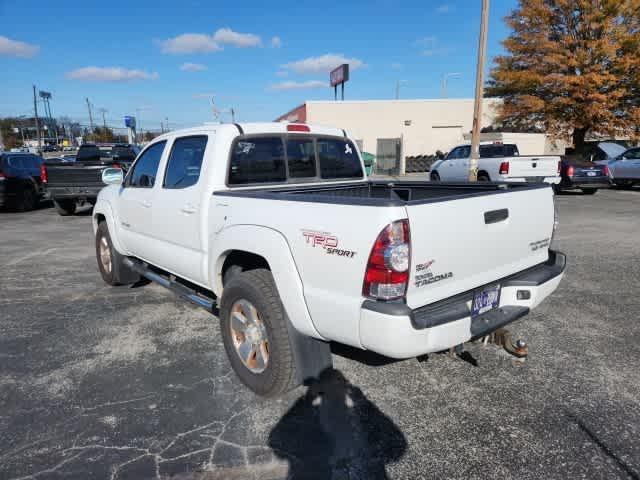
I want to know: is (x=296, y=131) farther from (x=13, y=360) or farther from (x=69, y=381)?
(x=13, y=360)

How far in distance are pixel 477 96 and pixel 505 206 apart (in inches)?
446

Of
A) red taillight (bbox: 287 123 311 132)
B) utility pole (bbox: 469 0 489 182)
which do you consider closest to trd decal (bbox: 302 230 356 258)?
red taillight (bbox: 287 123 311 132)

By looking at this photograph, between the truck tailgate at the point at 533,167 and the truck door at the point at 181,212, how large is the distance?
1144 cm

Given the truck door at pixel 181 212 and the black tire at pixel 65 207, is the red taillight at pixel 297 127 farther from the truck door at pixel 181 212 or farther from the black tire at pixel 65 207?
the black tire at pixel 65 207

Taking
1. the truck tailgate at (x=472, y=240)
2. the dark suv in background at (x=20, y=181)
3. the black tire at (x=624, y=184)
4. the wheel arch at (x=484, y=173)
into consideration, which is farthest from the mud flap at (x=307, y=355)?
the black tire at (x=624, y=184)

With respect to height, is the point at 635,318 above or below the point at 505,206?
below

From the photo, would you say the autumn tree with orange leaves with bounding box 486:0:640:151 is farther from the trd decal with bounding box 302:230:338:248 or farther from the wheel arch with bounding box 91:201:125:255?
the trd decal with bounding box 302:230:338:248

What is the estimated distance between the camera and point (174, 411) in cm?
283

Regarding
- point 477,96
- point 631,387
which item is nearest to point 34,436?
point 631,387

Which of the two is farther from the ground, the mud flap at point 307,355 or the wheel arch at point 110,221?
the wheel arch at point 110,221

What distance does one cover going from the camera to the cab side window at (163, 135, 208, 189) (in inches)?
143

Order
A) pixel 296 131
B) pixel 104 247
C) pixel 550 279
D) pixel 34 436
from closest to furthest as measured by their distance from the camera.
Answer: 1. pixel 34 436
2. pixel 550 279
3. pixel 296 131
4. pixel 104 247

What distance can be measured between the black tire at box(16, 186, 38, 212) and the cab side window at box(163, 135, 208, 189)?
11650mm

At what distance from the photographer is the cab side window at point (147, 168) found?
4312 mm
